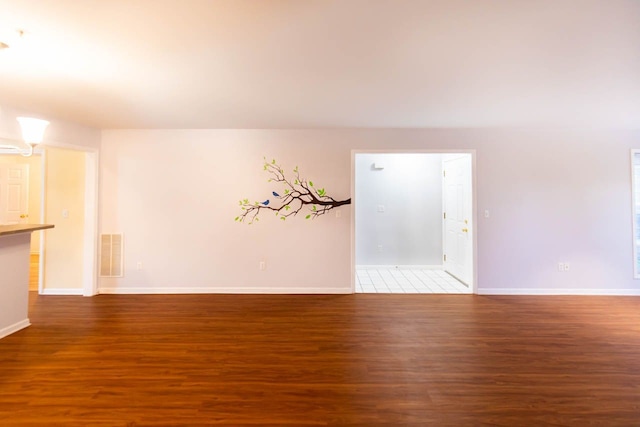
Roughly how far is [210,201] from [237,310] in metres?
1.66

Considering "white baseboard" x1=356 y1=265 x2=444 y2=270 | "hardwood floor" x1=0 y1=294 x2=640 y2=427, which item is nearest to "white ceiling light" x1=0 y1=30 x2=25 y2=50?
"hardwood floor" x1=0 y1=294 x2=640 y2=427

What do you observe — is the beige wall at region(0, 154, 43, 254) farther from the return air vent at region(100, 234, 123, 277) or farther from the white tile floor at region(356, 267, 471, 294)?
the white tile floor at region(356, 267, 471, 294)

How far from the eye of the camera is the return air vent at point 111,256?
4.36 metres

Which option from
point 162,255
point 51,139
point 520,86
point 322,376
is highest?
point 520,86

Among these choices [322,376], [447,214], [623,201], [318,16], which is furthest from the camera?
[447,214]

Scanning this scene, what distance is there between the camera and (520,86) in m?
2.71

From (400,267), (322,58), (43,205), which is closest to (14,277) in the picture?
(43,205)

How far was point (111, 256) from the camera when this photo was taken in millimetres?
4375

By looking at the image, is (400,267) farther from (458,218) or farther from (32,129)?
(32,129)

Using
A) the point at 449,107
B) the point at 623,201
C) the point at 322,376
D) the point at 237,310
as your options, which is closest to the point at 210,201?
the point at 237,310

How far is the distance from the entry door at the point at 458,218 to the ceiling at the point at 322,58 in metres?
1.35

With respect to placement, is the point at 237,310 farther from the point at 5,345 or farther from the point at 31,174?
the point at 31,174

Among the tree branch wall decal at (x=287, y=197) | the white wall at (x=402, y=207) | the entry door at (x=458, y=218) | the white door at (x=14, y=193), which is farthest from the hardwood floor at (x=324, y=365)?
the white door at (x=14, y=193)

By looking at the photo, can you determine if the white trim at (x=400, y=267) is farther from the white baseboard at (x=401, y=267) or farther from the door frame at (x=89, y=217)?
the door frame at (x=89, y=217)
